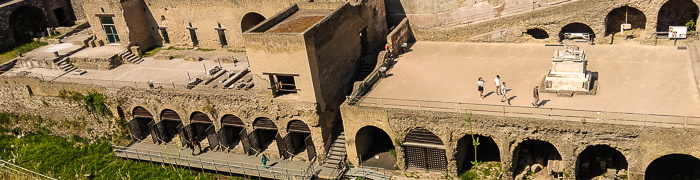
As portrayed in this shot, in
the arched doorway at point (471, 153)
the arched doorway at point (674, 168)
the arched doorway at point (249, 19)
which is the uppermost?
the arched doorway at point (249, 19)

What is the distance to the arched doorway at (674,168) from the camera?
24.8m

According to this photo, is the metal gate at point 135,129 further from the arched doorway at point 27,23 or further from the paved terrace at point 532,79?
the arched doorway at point 27,23

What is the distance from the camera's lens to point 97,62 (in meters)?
37.6

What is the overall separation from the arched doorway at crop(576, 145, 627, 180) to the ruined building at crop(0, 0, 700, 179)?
7 centimetres

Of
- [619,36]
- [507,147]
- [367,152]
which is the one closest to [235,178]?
[367,152]

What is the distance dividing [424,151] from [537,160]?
508 cm

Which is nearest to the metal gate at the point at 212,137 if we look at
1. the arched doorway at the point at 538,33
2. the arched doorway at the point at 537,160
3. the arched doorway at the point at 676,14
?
the arched doorway at the point at 537,160

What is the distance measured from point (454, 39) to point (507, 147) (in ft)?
36.1

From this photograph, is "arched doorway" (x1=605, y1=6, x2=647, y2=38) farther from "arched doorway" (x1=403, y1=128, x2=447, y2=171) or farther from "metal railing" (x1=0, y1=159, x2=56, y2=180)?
"metal railing" (x1=0, y1=159, x2=56, y2=180)

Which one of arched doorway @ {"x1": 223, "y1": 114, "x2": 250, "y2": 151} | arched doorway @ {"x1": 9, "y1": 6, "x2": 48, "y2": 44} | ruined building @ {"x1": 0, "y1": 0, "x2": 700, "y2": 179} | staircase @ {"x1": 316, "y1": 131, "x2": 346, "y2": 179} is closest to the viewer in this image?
ruined building @ {"x1": 0, "y1": 0, "x2": 700, "y2": 179}

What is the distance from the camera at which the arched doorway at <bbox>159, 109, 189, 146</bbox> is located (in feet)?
107

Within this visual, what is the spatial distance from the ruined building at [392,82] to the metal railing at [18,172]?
429cm

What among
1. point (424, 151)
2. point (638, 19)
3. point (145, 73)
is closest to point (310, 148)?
point (424, 151)

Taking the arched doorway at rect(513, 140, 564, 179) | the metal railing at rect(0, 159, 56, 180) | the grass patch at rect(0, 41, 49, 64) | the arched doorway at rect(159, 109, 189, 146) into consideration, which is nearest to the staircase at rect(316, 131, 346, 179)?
the arched doorway at rect(513, 140, 564, 179)
